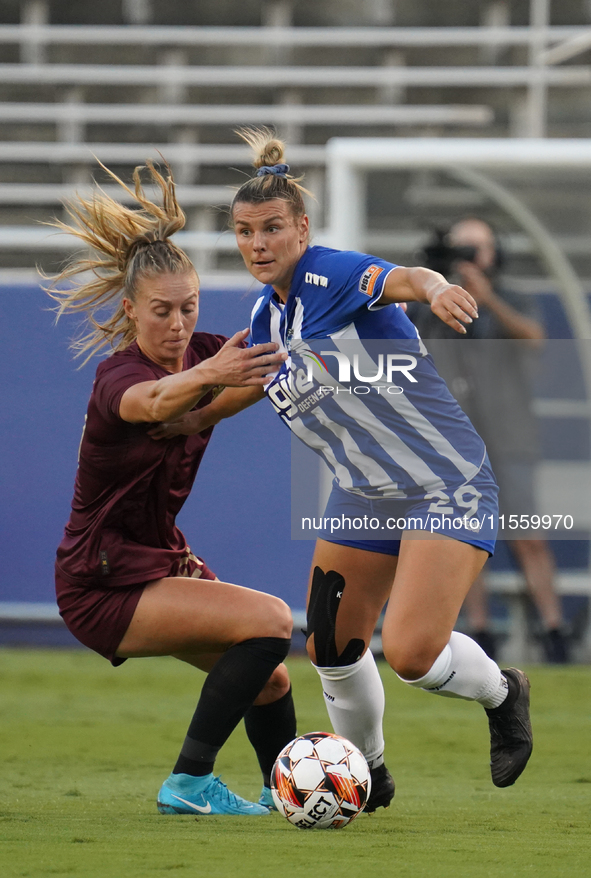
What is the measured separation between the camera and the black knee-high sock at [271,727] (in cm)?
352

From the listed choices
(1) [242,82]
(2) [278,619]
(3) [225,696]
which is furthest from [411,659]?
(1) [242,82]

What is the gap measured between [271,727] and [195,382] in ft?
3.80

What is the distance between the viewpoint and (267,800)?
3527 mm

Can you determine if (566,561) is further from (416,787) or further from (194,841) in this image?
(194,841)

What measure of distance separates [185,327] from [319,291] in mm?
416

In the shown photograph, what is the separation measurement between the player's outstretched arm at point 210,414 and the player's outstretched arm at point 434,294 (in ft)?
1.76

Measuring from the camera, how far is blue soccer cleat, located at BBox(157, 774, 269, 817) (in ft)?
10.8

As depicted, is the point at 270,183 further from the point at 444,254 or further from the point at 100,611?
the point at 444,254

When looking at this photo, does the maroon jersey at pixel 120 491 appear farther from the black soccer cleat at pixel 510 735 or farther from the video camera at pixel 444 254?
the video camera at pixel 444 254

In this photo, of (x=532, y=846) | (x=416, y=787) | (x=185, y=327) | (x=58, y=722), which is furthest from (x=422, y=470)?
(x=58, y=722)

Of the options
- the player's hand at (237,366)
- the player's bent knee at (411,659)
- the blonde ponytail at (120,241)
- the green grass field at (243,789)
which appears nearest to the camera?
the green grass field at (243,789)

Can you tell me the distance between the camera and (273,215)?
3.38m

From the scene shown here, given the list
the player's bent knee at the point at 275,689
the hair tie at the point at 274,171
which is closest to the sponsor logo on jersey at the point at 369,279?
the hair tie at the point at 274,171

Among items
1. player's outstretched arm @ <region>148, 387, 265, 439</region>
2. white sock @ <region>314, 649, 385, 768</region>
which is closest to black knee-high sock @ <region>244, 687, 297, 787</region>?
white sock @ <region>314, 649, 385, 768</region>
